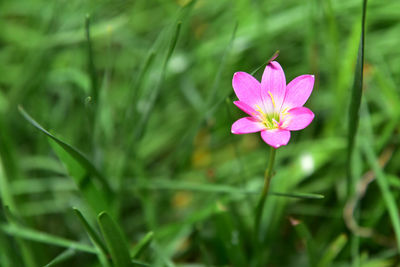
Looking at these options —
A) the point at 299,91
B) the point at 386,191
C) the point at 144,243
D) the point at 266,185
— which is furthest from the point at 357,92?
the point at 144,243

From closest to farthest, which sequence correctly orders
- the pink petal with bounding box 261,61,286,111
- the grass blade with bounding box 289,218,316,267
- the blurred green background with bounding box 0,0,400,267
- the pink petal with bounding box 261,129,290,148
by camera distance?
the pink petal with bounding box 261,129,290,148 → the pink petal with bounding box 261,61,286,111 → the grass blade with bounding box 289,218,316,267 → the blurred green background with bounding box 0,0,400,267

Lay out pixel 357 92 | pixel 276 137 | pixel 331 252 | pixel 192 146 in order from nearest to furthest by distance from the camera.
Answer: pixel 276 137 → pixel 357 92 → pixel 331 252 → pixel 192 146

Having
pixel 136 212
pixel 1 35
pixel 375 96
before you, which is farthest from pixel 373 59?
pixel 1 35

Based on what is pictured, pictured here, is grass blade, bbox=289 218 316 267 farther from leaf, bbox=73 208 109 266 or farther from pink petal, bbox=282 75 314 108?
leaf, bbox=73 208 109 266

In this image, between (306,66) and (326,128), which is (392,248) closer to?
(326,128)

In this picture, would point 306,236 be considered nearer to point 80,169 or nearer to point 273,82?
point 273,82

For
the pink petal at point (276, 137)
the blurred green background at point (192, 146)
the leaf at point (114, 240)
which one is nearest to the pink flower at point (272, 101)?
the pink petal at point (276, 137)

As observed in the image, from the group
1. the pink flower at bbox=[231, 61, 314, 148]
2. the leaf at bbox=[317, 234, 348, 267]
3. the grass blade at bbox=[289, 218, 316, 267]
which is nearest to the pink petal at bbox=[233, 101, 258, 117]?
the pink flower at bbox=[231, 61, 314, 148]
